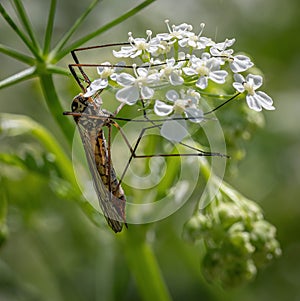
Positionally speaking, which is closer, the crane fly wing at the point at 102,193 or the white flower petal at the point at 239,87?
the white flower petal at the point at 239,87

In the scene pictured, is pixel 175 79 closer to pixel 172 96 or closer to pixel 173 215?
pixel 172 96

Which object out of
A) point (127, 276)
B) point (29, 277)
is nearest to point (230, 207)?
point (127, 276)

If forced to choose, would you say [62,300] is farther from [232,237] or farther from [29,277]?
[232,237]

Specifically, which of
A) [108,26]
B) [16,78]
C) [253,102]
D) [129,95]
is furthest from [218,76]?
[16,78]

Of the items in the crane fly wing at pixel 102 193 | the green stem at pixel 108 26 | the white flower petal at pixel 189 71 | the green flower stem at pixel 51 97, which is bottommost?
the crane fly wing at pixel 102 193

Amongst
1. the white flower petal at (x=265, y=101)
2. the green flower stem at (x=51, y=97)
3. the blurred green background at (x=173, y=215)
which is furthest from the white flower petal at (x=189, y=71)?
the blurred green background at (x=173, y=215)

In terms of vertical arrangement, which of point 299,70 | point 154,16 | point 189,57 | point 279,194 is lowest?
point 279,194

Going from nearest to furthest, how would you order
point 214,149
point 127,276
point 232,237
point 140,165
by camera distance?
point 232,237 < point 214,149 < point 140,165 < point 127,276

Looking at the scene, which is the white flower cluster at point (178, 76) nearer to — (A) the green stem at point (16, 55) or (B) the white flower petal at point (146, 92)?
(B) the white flower petal at point (146, 92)
